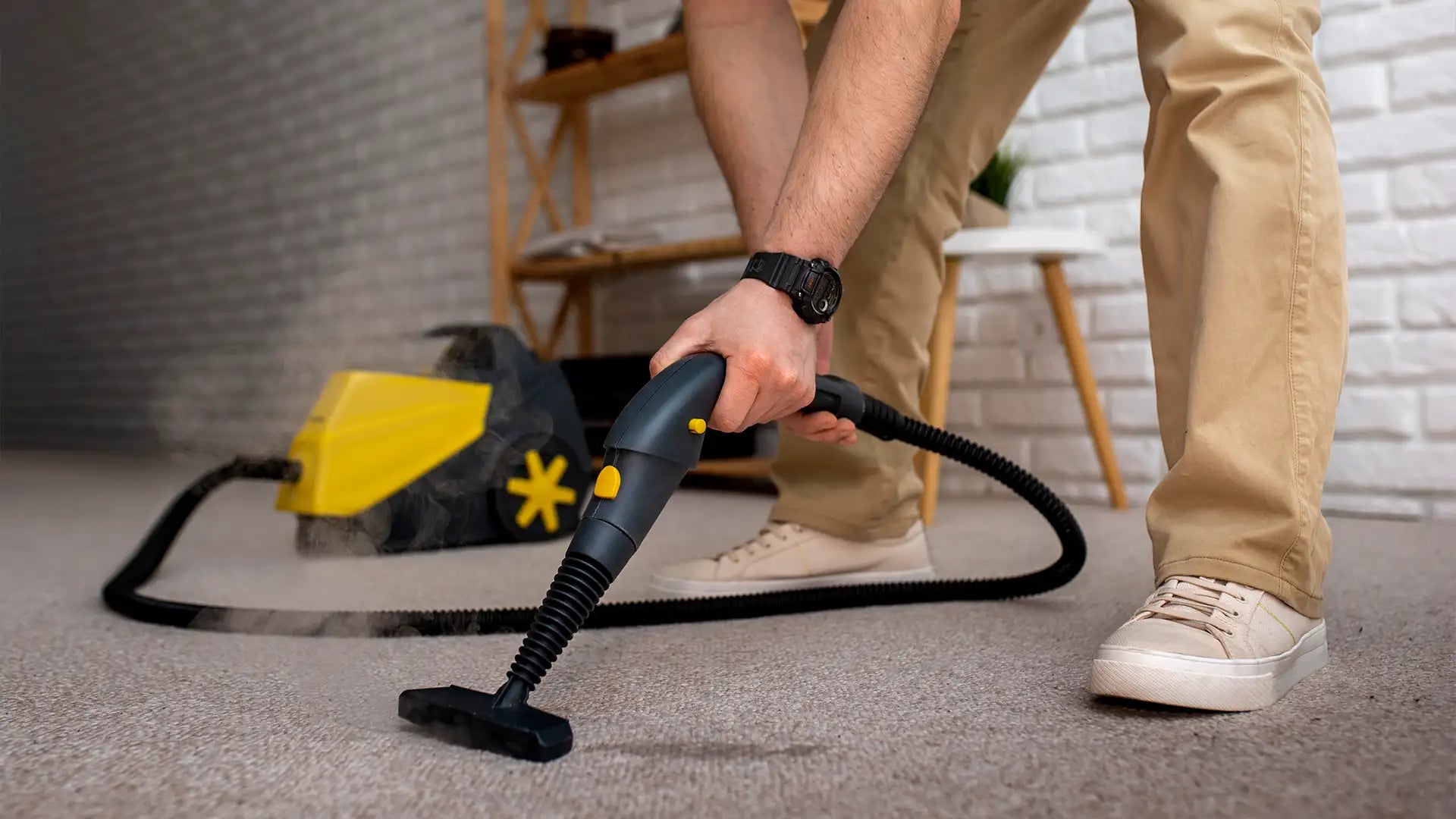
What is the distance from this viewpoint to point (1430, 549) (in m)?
1.45

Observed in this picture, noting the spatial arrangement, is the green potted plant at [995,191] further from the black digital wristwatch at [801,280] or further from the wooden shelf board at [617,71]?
the black digital wristwatch at [801,280]

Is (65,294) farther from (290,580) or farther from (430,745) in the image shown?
(430,745)

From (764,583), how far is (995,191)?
3.49 ft

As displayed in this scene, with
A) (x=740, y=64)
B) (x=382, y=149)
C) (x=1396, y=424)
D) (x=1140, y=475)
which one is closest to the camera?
(x=740, y=64)

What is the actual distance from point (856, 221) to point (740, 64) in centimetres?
33

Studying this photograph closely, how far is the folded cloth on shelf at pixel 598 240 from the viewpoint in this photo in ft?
8.11

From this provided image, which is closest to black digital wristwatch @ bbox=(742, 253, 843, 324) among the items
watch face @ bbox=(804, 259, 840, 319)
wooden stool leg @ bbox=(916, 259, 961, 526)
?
watch face @ bbox=(804, 259, 840, 319)

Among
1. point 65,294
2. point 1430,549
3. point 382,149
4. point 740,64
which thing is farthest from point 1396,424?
point 65,294

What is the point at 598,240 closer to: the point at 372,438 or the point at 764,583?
the point at 372,438

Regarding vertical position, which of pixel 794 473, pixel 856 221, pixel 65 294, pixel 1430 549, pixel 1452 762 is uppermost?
pixel 856 221

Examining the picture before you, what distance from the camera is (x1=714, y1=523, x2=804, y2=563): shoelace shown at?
4.00ft

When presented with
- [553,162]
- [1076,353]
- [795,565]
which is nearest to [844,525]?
[795,565]

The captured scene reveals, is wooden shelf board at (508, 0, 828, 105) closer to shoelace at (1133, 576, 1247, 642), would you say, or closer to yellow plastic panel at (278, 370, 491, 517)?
yellow plastic panel at (278, 370, 491, 517)

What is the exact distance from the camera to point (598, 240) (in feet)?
8.11
